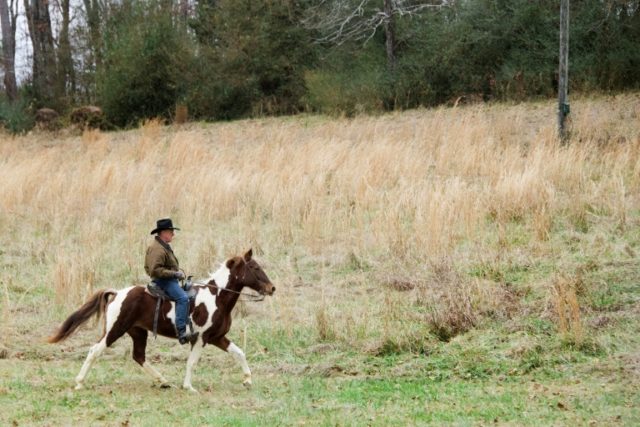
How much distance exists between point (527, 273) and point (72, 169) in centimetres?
1445

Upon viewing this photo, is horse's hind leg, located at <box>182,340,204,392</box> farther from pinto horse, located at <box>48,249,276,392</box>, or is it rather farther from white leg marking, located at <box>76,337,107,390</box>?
white leg marking, located at <box>76,337,107,390</box>

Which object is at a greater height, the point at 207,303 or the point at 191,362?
the point at 207,303

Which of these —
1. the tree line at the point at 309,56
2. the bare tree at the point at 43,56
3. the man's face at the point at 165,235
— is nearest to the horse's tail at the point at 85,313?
the man's face at the point at 165,235

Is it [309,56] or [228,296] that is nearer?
[228,296]

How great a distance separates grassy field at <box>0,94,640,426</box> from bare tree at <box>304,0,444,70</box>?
8.45 meters

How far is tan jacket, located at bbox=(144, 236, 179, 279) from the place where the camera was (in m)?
10.2

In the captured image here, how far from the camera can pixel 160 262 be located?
10203 mm

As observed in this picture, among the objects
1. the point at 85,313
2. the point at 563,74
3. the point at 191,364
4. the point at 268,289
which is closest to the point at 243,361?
the point at 191,364

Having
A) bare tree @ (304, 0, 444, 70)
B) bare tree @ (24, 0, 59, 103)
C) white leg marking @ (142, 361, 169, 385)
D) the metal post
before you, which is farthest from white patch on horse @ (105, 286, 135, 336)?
bare tree @ (24, 0, 59, 103)

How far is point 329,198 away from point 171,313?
353 inches

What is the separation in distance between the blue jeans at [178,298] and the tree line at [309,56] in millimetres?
20787

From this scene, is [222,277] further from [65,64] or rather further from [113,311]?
[65,64]

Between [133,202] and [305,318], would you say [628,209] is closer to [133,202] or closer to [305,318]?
[305,318]

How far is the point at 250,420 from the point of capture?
9.05m
